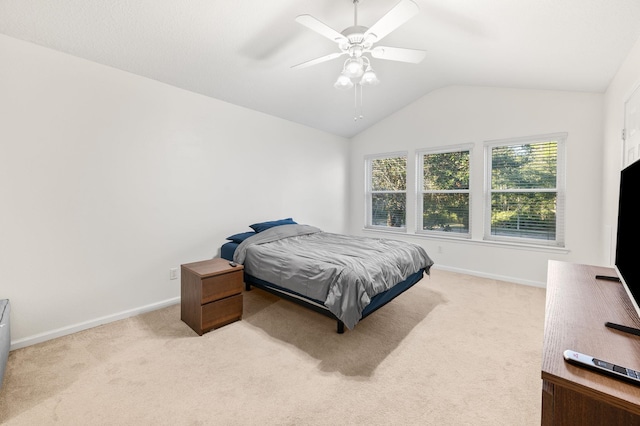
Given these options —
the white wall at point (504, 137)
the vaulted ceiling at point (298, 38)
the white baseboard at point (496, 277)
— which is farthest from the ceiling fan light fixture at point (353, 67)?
the white baseboard at point (496, 277)

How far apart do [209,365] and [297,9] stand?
2.90m

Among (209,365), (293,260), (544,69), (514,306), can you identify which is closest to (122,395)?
(209,365)

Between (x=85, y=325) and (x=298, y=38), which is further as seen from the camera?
(x=298, y=38)

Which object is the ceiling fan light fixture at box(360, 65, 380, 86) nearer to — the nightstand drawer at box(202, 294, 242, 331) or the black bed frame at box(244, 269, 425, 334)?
the black bed frame at box(244, 269, 425, 334)

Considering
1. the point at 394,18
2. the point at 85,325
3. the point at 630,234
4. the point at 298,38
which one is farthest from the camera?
the point at 298,38

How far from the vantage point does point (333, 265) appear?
244cm

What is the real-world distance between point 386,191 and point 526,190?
2.15 metres

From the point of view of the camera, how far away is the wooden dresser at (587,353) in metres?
0.76

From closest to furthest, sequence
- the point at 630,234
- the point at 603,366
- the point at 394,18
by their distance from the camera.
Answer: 1. the point at 603,366
2. the point at 630,234
3. the point at 394,18

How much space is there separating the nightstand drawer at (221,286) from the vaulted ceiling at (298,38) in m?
2.15

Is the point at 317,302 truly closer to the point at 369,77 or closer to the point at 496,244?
the point at 369,77

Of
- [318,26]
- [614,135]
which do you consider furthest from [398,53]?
[614,135]

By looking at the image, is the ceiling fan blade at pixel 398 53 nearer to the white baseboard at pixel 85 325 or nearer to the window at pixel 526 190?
the window at pixel 526 190

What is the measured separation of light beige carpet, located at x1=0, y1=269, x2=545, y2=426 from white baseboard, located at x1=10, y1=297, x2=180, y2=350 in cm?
6
